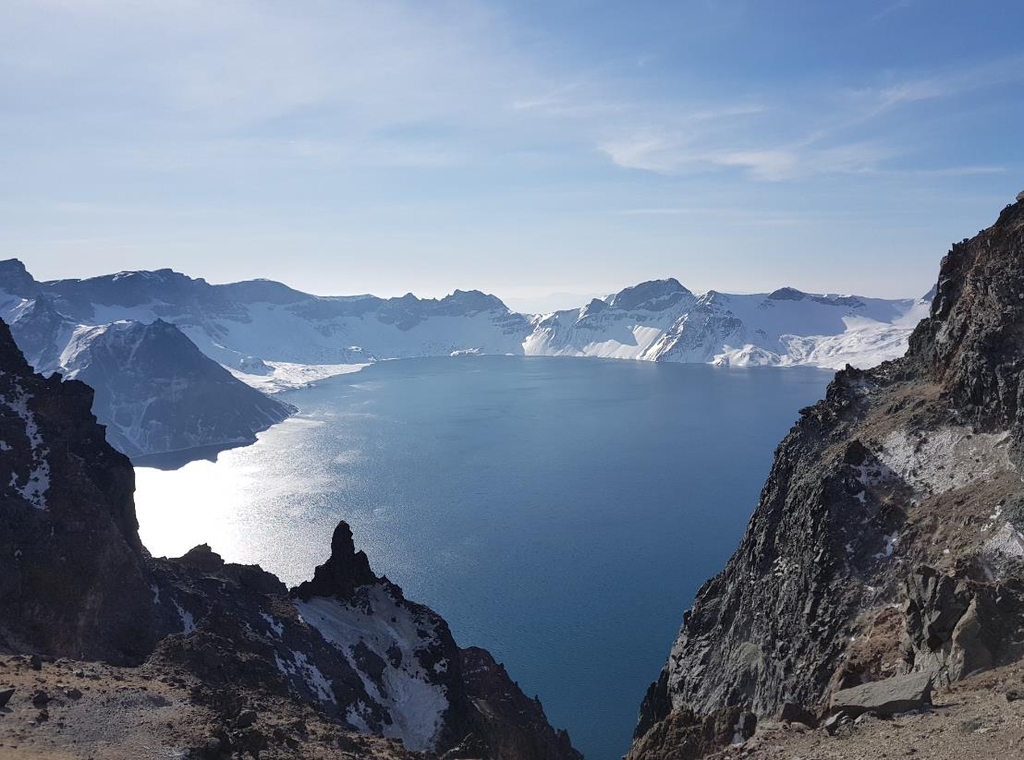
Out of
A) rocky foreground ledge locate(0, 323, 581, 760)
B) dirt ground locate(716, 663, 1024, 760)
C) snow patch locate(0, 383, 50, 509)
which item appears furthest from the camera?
snow patch locate(0, 383, 50, 509)

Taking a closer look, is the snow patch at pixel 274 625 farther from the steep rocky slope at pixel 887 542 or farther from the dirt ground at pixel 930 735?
the dirt ground at pixel 930 735

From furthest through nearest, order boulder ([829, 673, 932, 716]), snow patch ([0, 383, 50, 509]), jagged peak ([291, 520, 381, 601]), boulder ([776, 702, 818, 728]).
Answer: jagged peak ([291, 520, 381, 601])
snow patch ([0, 383, 50, 509])
boulder ([776, 702, 818, 728])
boulder ([829, 673, 932, 716])

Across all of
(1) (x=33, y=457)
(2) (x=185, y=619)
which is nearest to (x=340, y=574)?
(2) (x=185, y=619)

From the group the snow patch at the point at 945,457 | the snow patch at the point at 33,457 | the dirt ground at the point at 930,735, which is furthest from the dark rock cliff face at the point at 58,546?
the snow patch at the point at 945,457

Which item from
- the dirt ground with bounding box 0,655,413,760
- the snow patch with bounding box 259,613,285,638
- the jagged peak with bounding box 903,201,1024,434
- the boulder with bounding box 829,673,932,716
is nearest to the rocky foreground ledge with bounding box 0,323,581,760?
the dirt ground with bounding box 0,655,413,760

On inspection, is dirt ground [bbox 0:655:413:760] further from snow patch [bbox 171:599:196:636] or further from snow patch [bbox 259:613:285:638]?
snow patch [bbox 259:613:285:638]

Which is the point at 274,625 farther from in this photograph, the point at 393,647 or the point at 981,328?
the point at 981,328

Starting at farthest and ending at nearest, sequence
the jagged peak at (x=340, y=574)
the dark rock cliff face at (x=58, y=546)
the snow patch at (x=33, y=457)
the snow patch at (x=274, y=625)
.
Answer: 1. the jagged peak at (x=340, y=574)
2. the snow patch at (x=274, y=625)
3. the snow patch at (x=33, y=457)
4. the dark rock cliff face at (x=58, y=546)

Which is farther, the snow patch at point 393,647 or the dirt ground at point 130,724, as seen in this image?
the snow patch at point 393,647
